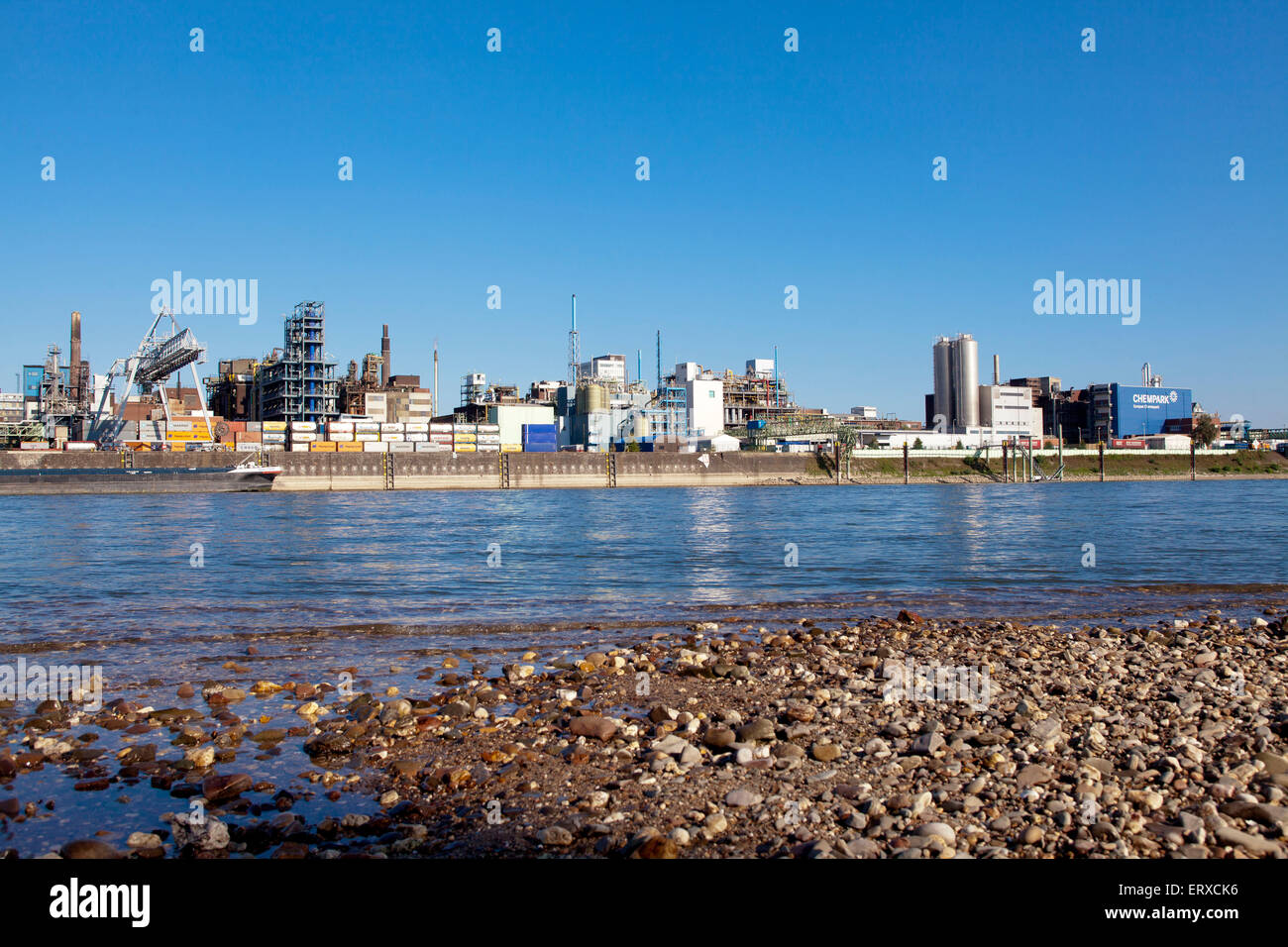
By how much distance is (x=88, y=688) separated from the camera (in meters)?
10.5

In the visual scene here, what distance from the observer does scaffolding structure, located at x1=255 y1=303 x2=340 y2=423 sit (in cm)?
11381

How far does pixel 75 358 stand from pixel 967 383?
152518 millimetres

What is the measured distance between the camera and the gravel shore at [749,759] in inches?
221

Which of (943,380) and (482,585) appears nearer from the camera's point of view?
(482,585)

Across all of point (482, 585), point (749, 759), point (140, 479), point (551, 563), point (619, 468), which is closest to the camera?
point (749, 759)

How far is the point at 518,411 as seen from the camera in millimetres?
128000

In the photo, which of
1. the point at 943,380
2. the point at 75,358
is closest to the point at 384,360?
the point at 75,358
